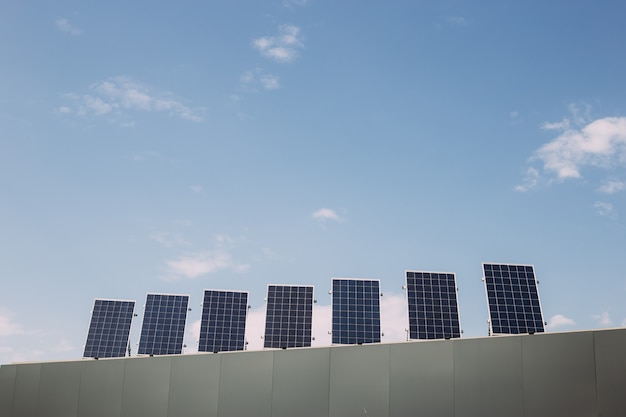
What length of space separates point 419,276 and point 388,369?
12.6 m

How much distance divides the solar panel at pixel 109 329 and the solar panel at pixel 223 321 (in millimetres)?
5543

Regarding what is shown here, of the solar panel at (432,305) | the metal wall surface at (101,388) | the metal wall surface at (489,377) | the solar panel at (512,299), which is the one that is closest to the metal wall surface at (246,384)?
the metal wall surface at (101,388)

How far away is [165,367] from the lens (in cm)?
2438

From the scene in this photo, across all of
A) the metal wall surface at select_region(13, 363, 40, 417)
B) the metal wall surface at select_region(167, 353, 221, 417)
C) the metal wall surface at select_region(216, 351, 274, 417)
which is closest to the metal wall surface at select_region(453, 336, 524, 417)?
the metal wall surface at select_region(216, 351, 274, 417)

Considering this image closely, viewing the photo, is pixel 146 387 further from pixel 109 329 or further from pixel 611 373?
pixel 611 373

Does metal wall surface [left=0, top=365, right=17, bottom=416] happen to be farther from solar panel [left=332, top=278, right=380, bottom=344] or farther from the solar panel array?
solar panel [left=332, top=278, right=380, bottom=344]

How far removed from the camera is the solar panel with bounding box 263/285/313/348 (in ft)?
110

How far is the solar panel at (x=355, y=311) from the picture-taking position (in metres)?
31.6

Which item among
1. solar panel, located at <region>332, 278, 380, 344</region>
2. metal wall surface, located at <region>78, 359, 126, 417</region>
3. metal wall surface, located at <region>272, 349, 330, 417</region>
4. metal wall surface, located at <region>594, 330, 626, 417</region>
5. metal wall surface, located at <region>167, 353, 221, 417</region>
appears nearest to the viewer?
metal wall surface, located at <region>594, 330, 626, 417</region>

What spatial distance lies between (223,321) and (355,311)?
739cm

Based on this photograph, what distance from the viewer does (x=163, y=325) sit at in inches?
1437

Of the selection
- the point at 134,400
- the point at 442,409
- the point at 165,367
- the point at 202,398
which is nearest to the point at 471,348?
the point at 442,409

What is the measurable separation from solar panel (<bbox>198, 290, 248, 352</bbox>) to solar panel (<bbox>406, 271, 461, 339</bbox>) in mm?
9059

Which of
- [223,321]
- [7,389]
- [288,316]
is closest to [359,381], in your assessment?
[288,316]
